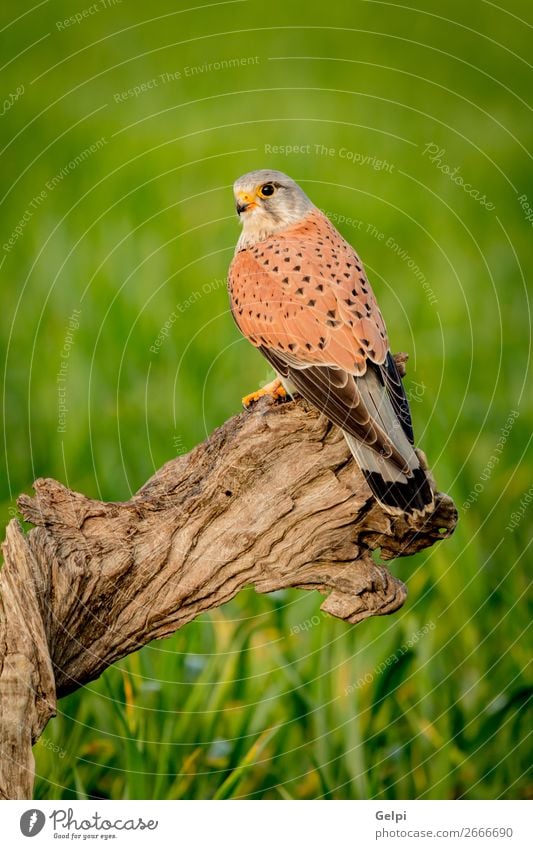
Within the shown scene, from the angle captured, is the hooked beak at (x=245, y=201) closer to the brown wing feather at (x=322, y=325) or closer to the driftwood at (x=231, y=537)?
the brown wing feather at (x=322, y=325)

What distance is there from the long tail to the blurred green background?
1260 millimetres

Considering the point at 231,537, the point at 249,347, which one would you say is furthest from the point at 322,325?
the point at 249,347

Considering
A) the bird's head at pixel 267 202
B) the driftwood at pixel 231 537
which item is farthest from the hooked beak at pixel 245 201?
the driftwood at pixel 231 537

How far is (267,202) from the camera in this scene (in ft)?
15.9

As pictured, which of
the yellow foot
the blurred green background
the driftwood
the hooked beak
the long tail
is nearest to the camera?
the long tail

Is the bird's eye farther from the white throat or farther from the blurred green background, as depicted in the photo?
the blurred green background

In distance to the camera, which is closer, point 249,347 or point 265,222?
point 265,222

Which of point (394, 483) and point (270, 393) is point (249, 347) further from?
point (394, 483)

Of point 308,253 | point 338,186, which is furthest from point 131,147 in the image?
point 308,253

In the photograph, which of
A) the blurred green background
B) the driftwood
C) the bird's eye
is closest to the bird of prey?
the bird's eye

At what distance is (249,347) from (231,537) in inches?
87.4

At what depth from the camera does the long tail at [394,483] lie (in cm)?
409

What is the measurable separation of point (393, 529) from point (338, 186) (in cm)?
355

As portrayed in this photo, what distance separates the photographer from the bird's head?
481 cm
